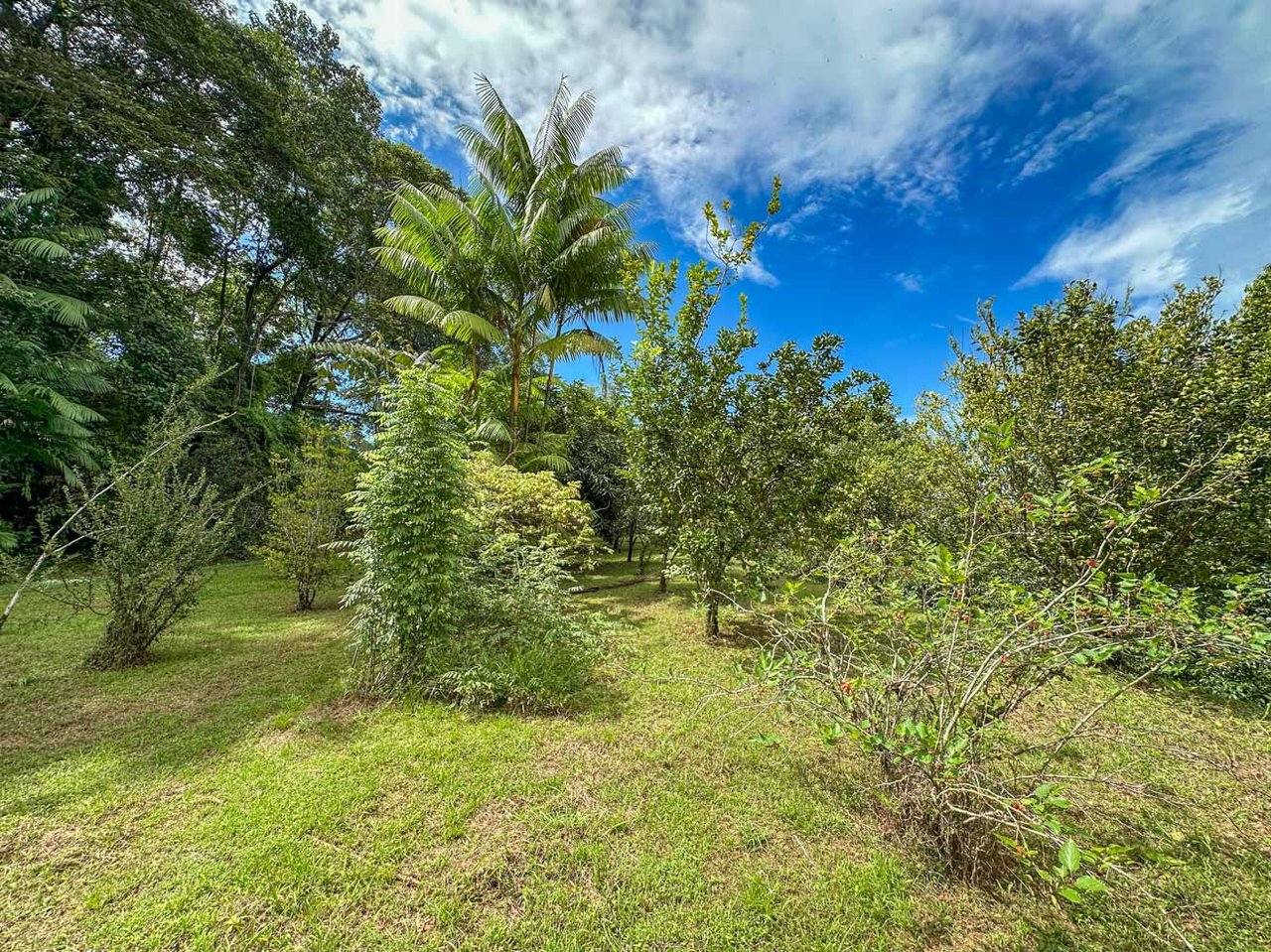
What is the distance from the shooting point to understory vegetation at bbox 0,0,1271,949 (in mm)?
2322

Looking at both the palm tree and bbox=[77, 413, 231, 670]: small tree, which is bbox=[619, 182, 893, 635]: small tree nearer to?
the palm tree

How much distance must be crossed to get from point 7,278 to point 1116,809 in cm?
1637

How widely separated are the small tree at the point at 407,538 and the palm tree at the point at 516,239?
18.3 ft

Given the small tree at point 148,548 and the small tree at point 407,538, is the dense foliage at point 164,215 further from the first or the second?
the small tree at point 407,538

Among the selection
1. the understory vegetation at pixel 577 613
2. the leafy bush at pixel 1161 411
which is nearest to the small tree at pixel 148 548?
the understory vegetation at pixel 577 613

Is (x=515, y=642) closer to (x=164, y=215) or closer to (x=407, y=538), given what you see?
(x=407, y=538)

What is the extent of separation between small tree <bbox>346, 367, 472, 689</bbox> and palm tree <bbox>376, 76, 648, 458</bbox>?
557 cm

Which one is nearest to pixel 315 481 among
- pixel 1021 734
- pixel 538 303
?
pixel 538 303

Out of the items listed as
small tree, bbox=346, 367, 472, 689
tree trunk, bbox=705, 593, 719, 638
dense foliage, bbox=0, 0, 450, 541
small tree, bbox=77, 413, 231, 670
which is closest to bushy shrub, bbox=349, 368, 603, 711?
small tree, bbox=346, 367, 472, 689

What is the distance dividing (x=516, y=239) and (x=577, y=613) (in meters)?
7.91

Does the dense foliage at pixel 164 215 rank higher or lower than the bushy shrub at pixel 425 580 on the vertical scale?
higher

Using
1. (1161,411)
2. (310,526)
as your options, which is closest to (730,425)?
(1161,411)

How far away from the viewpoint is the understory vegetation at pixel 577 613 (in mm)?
2322

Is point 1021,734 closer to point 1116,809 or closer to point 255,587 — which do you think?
point 1116,809
